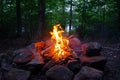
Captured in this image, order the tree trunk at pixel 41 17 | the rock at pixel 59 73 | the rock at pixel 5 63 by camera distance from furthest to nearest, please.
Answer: the tree trunk at pixel 41 17, the rock at pixel 5 63, the rock at pixel 59 73

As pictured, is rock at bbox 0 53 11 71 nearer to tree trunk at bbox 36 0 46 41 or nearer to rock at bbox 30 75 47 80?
rock at bbox 30 75 47 80

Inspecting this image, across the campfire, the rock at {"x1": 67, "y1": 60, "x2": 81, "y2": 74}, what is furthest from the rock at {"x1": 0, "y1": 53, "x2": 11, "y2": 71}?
the rock at {"x1": 67, "y1": 60, "x2": 81, "y2": 74}

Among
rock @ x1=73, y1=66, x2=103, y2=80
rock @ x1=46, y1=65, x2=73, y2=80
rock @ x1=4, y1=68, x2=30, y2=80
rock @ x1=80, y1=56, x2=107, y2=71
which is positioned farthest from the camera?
rock @ x1=80, y1=56, x2=107, y2=71

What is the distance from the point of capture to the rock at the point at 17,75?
771 cm

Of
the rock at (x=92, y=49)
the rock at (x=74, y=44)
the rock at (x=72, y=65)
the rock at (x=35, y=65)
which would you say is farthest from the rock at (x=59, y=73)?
the rock at (x=74, y=44)

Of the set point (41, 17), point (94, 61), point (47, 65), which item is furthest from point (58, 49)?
point (41, 17)

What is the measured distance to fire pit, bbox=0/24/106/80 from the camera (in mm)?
7719

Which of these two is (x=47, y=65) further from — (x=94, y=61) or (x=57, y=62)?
(x=94, y=61)

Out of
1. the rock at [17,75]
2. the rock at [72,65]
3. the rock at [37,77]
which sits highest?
the rock at [72,65]

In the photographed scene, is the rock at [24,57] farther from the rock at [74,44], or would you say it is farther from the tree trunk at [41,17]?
the tree trunk at [41,17]

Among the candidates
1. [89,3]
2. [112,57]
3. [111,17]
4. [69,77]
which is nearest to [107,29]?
[111,17]

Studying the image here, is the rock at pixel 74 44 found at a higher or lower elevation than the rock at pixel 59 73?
higher

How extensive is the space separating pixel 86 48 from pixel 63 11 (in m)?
23.1

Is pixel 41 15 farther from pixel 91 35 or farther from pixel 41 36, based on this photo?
pixel 91 35
